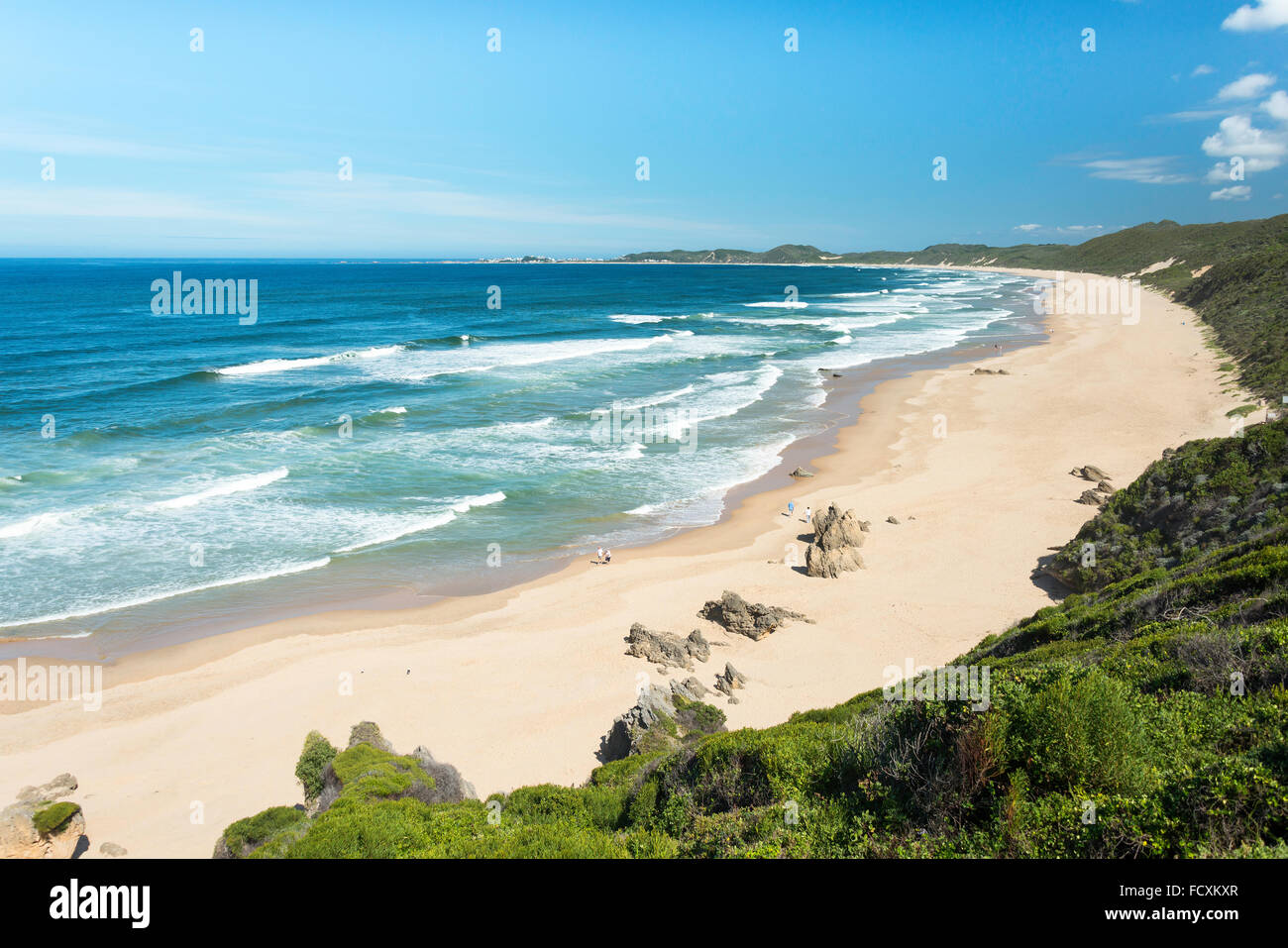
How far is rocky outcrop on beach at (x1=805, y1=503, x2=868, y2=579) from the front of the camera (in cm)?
1777

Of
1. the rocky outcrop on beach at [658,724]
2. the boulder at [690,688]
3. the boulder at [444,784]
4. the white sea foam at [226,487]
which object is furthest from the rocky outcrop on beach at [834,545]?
the white sea foam at [226,487]

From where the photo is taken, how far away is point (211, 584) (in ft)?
58.3

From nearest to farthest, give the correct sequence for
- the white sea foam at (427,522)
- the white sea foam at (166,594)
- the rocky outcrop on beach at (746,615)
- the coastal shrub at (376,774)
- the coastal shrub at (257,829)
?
the coastal shrub at (257,829), the coastal shrub at (376,774), the rocky outcrop on beach at (746,615), the white sea foam at (166,594), the white sea foam at (427,522)

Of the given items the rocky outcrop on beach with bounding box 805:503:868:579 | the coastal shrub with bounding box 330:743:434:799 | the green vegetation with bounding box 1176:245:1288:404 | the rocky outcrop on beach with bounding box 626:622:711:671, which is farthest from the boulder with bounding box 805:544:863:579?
the green vegetation with bounding box 1176:245:1288:404

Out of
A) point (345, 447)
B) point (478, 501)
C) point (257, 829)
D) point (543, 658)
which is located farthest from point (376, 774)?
point (345, 447)

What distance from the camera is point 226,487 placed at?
79.0 ft

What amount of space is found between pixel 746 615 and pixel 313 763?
867 centimetres

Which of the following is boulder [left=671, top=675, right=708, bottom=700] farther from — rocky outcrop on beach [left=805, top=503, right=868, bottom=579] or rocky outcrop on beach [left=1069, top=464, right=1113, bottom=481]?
rocky outcrop on beach [left=1069, top=464, right=1113, bottom=481]

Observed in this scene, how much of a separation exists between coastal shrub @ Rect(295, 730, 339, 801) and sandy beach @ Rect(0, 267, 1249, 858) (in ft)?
2.19

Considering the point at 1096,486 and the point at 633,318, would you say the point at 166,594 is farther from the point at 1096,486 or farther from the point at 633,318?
the point at 633,318

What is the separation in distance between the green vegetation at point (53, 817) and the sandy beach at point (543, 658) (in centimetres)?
96

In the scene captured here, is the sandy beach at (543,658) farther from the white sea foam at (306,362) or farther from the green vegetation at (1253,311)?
the white sea foam at (306,362)

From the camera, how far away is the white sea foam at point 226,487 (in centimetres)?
2258
